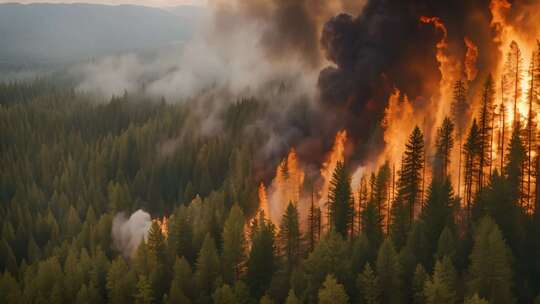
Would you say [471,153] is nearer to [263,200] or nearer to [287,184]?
[287,184]

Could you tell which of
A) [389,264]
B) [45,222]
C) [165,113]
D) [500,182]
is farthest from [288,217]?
[165,113]

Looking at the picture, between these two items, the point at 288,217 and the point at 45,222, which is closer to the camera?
the point at 288,217

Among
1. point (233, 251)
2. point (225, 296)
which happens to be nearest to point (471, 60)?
point (233, 251)

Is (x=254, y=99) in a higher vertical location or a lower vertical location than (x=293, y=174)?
higher

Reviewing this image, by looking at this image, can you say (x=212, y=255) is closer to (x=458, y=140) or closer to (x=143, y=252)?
(x=143, y=252)

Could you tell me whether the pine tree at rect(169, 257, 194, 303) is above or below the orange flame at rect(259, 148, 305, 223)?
below

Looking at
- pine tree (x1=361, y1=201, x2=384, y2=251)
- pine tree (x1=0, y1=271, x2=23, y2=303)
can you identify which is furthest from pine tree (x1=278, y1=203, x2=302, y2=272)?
pine tree (x1=0, y1=271, x2=23, y2=303)

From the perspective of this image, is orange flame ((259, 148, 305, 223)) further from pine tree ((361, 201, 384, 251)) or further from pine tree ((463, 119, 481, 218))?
pine tree ((463, 119, 481, 218))
